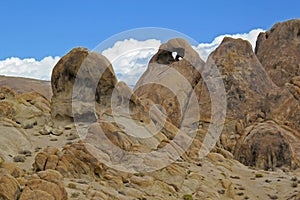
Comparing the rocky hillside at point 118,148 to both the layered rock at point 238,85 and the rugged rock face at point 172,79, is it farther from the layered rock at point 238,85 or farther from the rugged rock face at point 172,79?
the rugged rock face at point 172,79

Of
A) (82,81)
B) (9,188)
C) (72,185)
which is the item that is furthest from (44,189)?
(82,81)

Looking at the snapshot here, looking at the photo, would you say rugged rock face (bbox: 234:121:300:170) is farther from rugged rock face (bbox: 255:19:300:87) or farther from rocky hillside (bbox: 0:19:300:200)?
rugged rock face (bbox: 255:19:300:87)

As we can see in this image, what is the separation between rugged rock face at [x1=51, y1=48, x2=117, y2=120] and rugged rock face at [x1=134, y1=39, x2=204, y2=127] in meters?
33.4

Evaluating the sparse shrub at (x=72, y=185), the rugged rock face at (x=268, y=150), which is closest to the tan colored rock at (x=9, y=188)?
the sparse shrub at (x=72, y=185)

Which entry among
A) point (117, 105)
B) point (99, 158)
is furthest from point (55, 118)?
point (99, 158)

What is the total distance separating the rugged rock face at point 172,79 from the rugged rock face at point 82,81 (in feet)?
110

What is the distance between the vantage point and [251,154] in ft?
163

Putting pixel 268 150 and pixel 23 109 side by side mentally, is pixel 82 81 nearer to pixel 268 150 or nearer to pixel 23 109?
pixel 23 109

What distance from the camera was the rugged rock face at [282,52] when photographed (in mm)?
87750

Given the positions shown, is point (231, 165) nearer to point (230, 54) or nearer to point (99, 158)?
point (99, 158)

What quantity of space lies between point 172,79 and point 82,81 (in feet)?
144

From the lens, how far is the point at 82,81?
40.8 m

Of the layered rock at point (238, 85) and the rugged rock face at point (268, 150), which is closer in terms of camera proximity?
the rugged rock face at point (268, 150)

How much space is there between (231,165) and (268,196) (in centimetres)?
872
